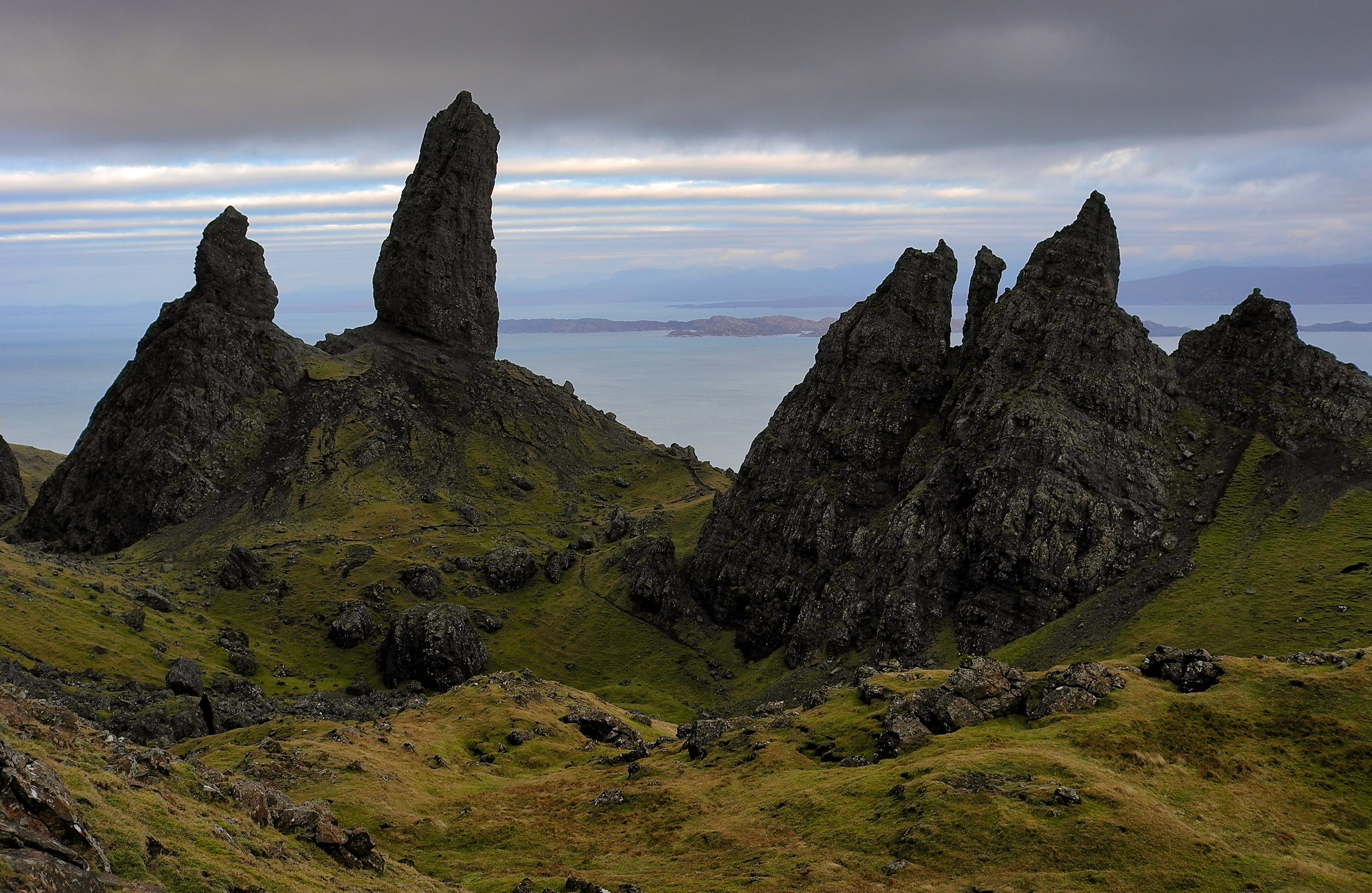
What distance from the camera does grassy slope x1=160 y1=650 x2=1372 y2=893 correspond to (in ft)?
172

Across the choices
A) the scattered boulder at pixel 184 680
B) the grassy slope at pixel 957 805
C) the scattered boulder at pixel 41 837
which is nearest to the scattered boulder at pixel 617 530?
the scattered boulder at pixel 184 680

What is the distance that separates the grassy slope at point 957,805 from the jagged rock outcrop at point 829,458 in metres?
68.8

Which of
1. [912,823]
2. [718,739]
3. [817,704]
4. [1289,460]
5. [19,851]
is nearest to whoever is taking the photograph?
[19,851]

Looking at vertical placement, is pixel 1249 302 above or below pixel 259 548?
above

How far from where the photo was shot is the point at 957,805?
58156mm

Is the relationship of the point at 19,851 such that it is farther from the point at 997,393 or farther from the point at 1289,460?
the point at 1289,460

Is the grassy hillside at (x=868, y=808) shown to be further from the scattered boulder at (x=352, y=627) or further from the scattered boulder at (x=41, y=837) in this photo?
the scattered boulder at (x=352, y=627)

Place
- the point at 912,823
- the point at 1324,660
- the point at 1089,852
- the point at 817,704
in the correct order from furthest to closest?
the point at 817,704 < the point at 1324,660 < the point at 912,823 < the point at 1089,852

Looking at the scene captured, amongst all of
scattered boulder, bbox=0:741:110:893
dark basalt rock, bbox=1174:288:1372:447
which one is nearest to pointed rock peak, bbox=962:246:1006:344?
dark basalt rock, bbox=1174:288:1372:447

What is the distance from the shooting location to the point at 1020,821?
55.3 metres

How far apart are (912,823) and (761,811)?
11626 mm

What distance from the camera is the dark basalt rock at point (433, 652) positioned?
14938 centimetres

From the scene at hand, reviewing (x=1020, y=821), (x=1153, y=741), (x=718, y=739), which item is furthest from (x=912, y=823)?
(x=718, y=739)

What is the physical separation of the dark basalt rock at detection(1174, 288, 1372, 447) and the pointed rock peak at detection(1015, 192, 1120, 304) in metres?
18.1
